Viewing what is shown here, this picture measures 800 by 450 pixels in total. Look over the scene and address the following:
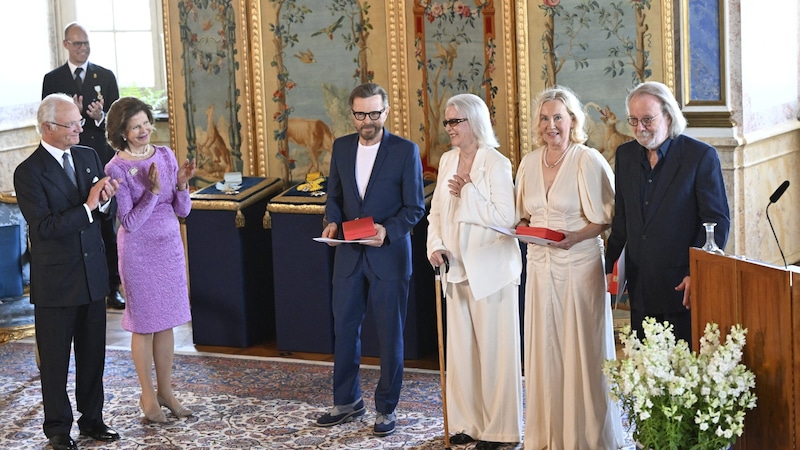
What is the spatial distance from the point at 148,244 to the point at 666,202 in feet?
9.24

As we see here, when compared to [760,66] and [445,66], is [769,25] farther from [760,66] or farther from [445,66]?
[445,66]

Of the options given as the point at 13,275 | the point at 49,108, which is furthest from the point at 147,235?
the point at 13,275

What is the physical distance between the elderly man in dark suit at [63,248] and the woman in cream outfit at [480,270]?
5.62ft

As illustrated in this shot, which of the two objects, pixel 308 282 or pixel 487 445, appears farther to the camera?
pixel 308 282

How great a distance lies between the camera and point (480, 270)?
221 inches

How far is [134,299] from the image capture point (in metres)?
6.28

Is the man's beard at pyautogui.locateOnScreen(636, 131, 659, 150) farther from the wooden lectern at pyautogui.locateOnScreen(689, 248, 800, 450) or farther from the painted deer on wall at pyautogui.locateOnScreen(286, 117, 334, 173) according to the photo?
the painted deer on wall at pyautogui.locateOnScreen(286, 117, 334, 173)

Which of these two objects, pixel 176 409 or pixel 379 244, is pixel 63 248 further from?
pixel 379 244

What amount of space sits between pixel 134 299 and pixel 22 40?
4801mm

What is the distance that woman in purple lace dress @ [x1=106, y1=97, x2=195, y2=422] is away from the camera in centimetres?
618

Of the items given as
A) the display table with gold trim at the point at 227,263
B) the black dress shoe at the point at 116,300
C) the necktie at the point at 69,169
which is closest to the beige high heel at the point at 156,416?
the necktie at the point at 69,169

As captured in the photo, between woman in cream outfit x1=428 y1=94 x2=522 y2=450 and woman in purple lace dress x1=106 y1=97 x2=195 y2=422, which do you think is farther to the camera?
woman in purple lace dress x1=106 y1=97 x2=195 y2=422

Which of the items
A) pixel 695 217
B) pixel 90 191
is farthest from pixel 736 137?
pixel 90 191

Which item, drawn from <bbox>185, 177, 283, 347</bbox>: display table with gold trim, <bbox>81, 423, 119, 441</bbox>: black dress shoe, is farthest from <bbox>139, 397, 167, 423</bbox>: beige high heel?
<bbox>185, 177, 283, 347</bbox>: display table with gold trim
